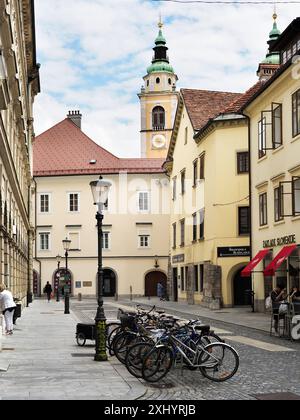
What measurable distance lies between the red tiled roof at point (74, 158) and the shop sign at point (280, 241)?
36.5m

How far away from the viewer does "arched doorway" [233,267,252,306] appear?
136 ft

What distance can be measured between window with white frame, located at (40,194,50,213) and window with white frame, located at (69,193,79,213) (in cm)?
214

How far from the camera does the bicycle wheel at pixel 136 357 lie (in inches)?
512

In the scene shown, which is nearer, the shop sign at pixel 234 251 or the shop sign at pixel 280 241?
the shop sign at pixel 280 241

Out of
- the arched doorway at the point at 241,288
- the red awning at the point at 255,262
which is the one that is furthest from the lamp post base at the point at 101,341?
the arched doorway at the point at 241,288

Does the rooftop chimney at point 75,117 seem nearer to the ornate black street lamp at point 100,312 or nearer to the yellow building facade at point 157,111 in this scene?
the yellow building facade at point 157,111

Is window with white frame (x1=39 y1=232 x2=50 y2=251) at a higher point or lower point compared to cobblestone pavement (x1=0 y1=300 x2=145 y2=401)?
higher

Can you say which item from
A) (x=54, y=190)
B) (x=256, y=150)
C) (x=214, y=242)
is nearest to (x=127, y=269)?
(x=54, y=190)

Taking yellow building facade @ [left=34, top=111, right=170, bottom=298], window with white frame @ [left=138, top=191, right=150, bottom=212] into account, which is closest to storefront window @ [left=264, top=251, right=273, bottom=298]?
yellow building facade @ [left=34, top=111, right=170, bottom=298]

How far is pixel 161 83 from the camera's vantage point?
114 metres

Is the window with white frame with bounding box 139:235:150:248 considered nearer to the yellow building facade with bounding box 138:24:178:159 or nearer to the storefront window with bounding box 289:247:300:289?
the storefront window with bounding box 289:247:300:289

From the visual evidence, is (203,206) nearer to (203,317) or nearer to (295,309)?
(203,317)

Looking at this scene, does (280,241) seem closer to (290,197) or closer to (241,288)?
(290,197)

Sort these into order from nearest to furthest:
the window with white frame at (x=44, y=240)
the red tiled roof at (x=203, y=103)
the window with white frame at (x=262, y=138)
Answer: the window with white frame at (x=262, y=138)
the red tiled roof at (x=203, y=103)
the window with white frame at (x=44, y=240)
